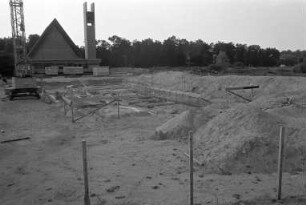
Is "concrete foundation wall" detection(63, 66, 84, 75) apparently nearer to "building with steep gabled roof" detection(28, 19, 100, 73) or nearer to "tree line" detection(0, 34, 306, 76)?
"building with steep gabled roof" detection(28, 19, 100, 73)

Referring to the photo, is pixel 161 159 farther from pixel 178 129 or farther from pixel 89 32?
pixel 89 32

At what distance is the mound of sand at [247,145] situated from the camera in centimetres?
738

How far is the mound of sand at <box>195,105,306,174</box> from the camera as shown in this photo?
7375 mm

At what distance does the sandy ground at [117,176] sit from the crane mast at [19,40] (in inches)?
830

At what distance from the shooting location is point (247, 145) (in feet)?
25.1

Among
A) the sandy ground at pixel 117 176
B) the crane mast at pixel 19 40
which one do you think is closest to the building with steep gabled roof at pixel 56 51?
the crane mast at pixel 19 40

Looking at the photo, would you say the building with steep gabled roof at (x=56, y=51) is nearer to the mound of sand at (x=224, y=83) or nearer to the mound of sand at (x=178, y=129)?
the mound of sand at (x=224, y=83)

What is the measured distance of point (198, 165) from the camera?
7.80m

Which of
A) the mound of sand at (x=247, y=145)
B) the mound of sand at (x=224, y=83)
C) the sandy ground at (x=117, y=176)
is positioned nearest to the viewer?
the sandy ground at (x=117, y=176)

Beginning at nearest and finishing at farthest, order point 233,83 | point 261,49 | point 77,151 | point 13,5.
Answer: point 77,151 → point 233,83 → point 13,5 → point 261,49

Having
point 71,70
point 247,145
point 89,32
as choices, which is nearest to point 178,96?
point 247,145

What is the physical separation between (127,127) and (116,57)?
207 feet

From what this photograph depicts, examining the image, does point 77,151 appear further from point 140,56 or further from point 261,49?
point 261,49

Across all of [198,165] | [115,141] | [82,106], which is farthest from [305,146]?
[82,106]
